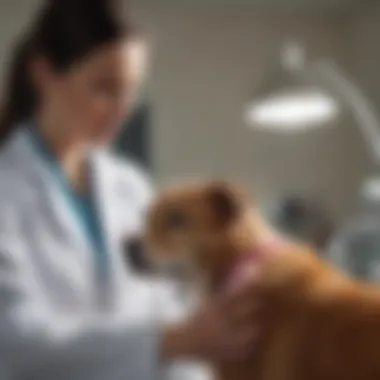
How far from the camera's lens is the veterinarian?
2.88 feet

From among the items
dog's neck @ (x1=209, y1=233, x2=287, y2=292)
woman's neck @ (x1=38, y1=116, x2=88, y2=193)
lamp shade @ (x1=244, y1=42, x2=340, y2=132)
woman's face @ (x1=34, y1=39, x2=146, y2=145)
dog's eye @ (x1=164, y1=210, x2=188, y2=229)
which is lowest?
dog's neck @ (x1=209, y1=233, x2=287, y2=292)

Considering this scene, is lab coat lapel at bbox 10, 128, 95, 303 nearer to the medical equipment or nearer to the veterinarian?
the veterinarian

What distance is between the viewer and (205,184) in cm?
101

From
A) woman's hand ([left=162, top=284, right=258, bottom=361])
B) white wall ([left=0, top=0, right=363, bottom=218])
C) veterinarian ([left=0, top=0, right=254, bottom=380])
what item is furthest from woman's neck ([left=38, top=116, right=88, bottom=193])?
woman's hand ([left=162, top=284, right=258, bottom=361])

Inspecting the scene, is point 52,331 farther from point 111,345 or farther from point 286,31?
point 286,31

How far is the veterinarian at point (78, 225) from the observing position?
88 centimetres

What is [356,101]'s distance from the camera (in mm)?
1111

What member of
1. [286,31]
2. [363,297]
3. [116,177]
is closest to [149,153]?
[116,177]

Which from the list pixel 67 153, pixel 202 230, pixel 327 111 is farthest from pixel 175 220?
pixel 327 111

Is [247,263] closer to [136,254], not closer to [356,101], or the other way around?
[136,254]

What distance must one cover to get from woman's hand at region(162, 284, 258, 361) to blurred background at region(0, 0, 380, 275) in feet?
0.73

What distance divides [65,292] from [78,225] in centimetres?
7

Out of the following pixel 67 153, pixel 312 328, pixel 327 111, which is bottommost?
pixel 312 328

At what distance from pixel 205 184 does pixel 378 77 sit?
0.28 m
